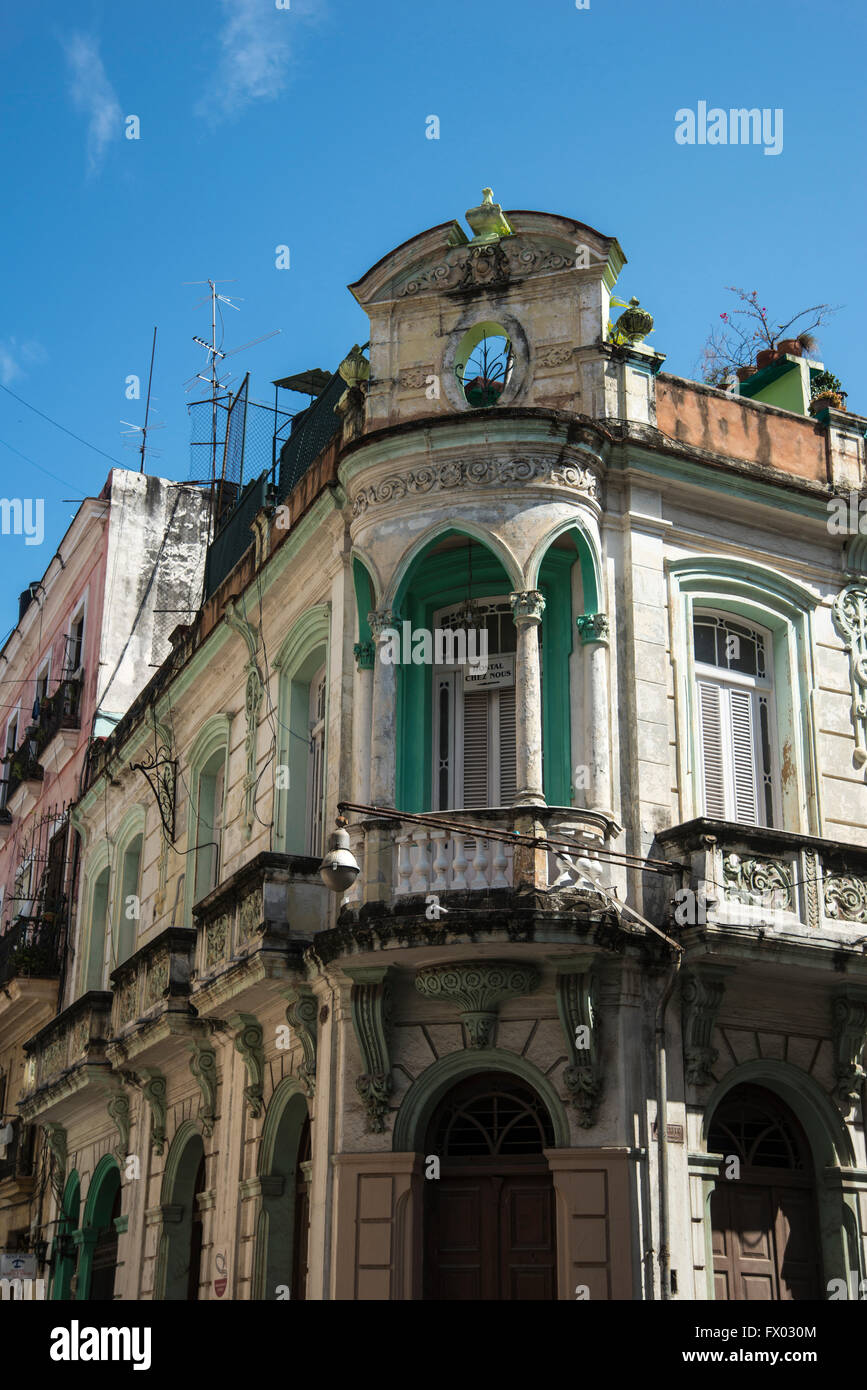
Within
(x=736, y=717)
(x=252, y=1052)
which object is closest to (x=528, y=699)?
(x=736, y=717)

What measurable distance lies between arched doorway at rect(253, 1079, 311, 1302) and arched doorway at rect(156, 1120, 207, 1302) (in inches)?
88.3

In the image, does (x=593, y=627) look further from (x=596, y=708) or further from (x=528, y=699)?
(x=528, y=699)

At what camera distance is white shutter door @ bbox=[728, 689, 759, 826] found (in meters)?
15.2

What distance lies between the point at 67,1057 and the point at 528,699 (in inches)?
433

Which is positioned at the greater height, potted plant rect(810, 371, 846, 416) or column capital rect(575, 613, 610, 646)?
potted plant rect(810, 371, 846, 416)

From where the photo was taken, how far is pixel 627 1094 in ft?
A: 42.2

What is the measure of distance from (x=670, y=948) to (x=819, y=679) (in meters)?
3.75

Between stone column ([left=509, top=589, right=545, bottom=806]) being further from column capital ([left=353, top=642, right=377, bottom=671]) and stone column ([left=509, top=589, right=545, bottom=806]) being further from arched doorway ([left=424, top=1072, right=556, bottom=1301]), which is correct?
arched doorway ([left=424, top=1072, right=556, bottom=1301])

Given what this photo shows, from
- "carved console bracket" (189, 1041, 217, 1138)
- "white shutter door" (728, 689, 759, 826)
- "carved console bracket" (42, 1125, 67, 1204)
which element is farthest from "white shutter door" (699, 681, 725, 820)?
"carved console bracket" (42, 1125, 67, 1204)

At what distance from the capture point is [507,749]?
14.8m

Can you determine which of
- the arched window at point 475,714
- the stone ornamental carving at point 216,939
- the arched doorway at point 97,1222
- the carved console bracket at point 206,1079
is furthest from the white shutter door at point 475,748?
the arched doorway at point 97,1222

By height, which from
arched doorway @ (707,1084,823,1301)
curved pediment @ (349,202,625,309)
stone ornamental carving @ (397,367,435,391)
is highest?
curved pediment @ (349,202,625,309)

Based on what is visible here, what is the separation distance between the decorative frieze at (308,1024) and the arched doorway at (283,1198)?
0.56m
